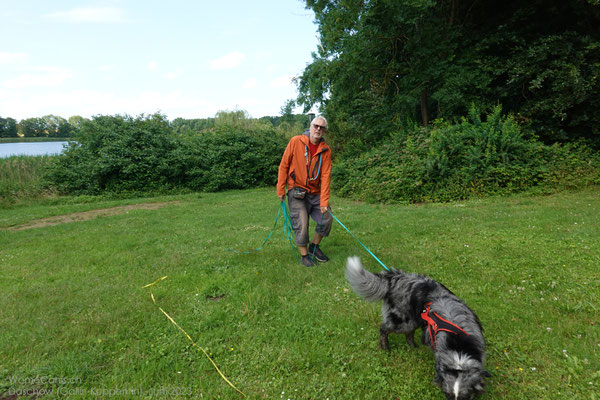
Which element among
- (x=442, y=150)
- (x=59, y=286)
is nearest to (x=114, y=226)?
(x=59, y=286)

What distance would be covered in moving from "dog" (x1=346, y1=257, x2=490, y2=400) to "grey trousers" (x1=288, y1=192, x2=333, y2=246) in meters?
2.14

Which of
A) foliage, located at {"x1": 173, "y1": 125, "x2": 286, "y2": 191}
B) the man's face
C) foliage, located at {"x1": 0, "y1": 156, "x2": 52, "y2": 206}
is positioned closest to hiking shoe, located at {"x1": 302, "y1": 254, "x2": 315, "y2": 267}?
the man's face

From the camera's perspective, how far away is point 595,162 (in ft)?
37.1

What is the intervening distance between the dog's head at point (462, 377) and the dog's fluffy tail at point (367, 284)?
0.96 meters

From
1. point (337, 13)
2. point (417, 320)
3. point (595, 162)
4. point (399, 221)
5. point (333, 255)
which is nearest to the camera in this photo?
point (417, 320)

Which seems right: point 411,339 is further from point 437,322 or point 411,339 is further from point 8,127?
point 8,127

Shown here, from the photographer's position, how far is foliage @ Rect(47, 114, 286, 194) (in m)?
16.4

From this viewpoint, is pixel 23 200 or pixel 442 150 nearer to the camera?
pixel 442 150

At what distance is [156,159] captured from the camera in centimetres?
1739

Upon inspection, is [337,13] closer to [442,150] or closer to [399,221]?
[442,150]

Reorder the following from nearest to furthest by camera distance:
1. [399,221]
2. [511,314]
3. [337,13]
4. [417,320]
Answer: [417,320] → [511,314] → [399,221] → [337,13]

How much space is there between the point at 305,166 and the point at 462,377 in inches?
147

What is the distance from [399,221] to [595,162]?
8.87m

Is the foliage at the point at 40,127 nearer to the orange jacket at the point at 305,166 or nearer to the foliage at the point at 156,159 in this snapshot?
the foliage at the point at 156,159
